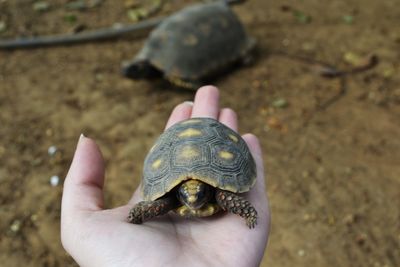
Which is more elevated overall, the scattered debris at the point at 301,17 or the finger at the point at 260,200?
the finger at the point at 260,200

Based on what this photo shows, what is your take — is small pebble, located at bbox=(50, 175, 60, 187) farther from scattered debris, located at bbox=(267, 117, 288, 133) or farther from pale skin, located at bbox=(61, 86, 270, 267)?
scattered debris, located at bbox=(267, 117, 288, 133)

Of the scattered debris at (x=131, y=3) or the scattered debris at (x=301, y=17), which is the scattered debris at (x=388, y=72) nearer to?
the scattered debris at (x=301, y=17)

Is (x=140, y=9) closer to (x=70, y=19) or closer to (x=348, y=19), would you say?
(x=70, y=19)

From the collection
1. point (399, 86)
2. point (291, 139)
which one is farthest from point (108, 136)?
point (399, 86)

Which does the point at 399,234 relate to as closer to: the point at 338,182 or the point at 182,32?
the point at 338,182

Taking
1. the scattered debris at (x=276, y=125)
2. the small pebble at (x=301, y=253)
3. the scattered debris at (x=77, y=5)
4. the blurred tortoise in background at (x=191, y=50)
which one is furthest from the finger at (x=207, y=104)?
the scattered debris at (x=77, y=5)
